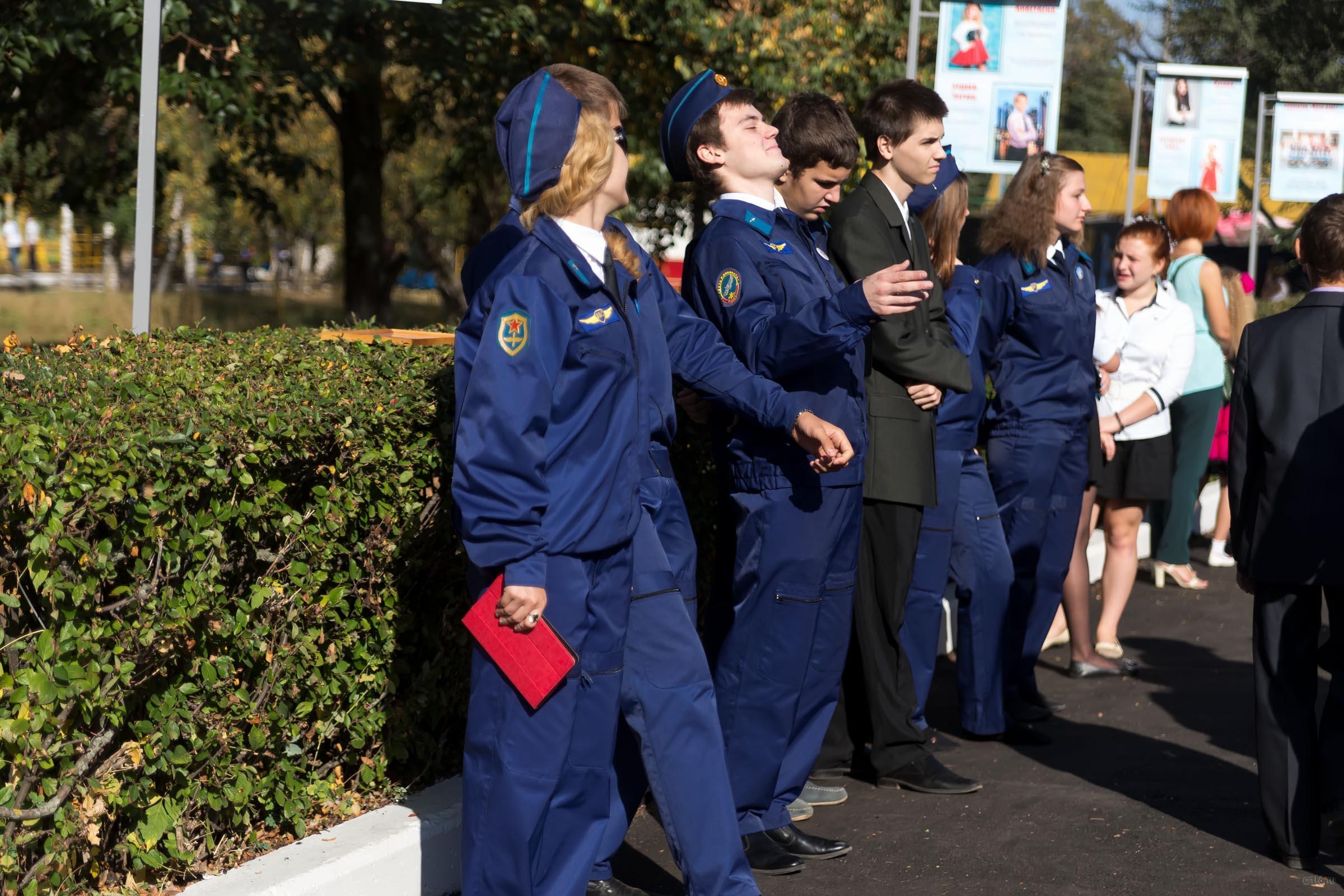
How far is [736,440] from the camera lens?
4230 millimetres

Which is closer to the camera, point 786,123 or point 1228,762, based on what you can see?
point 786,123

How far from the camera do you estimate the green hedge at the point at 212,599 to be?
2.97 meters

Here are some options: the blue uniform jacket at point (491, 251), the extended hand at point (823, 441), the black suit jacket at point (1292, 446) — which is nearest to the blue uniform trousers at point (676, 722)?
the extended hand at point (823, 441)

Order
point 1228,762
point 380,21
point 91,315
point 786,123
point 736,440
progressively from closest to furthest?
point 736,440 < point 786,123 < point 1228,762 < point 380,21 < point 91,315

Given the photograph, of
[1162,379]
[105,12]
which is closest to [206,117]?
[105,12]

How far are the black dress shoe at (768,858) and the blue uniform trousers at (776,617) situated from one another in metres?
0.04

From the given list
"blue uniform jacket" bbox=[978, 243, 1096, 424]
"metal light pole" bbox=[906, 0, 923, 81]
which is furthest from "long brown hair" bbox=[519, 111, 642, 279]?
"metal light pole" bbox=[906, 0, 923, 81]

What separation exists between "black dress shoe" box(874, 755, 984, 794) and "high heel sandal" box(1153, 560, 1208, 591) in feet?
14.4

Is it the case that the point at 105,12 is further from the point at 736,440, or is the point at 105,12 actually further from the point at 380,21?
the point at 736,440

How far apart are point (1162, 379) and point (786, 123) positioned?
124 inches

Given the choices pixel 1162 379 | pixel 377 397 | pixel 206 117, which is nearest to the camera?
pixel 377 397

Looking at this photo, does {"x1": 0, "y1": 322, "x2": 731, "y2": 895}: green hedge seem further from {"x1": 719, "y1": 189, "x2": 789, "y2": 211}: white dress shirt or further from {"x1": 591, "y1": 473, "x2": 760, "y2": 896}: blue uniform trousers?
{"x1": 719, "y1": 189, "x2": 789, "y2": 211}: white dress shirt

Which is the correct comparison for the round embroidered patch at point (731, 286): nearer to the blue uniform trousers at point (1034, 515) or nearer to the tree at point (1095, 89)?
the blue uniform trousers at point (1034, 515)

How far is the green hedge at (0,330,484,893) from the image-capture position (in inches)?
117
